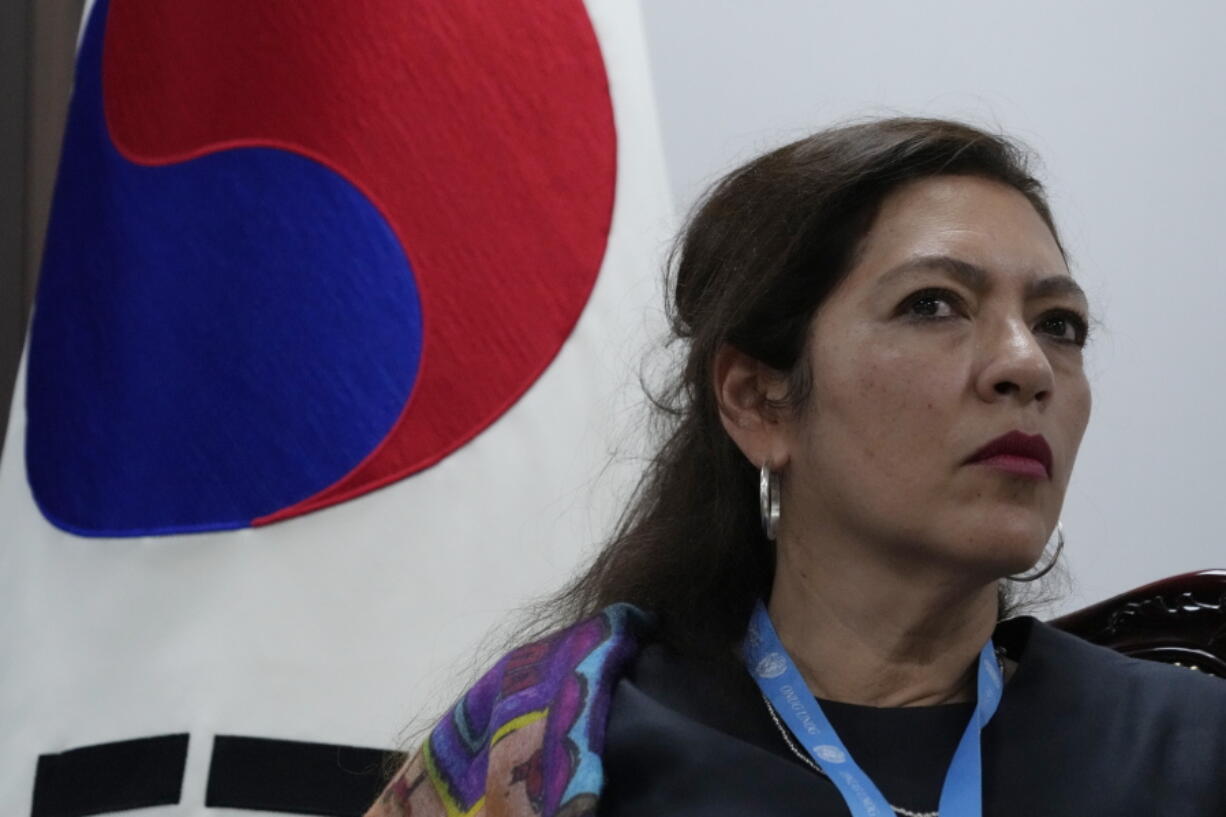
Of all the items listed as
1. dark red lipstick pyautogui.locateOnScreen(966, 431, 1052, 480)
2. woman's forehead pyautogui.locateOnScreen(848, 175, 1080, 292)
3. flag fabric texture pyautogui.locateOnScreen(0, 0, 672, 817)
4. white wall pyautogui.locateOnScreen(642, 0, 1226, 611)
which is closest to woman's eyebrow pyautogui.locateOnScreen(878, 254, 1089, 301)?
woman's forehead pyautogui.locateOnScreen(848, 175, 1080, 292)

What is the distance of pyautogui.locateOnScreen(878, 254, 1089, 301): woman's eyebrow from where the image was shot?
124cm

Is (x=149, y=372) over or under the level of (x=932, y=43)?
under

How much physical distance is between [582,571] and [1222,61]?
1.14m

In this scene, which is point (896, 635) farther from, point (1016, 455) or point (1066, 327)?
point (1066, 327)

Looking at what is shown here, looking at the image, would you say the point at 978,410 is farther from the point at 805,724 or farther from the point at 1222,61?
the point at 1222,61

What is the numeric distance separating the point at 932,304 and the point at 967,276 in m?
0.04

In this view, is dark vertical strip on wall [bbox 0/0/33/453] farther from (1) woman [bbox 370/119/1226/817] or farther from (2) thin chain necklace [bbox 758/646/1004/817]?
(2) thin chain necklace [bbox 758/646/1004/817]

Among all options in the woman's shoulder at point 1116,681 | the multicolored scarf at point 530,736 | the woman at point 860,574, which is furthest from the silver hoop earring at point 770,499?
the woman's shoulder at point 1116,681

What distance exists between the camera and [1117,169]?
6.61ft

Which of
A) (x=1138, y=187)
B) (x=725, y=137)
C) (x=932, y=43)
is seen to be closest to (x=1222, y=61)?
(x=1138, y=187)

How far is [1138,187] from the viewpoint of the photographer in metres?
2.00

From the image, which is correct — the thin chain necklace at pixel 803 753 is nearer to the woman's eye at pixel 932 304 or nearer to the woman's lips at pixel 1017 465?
the woman's lips at pixel 1017 465

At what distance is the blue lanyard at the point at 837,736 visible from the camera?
1.14m

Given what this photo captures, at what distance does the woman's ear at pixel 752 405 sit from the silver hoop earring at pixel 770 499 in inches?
0.4
